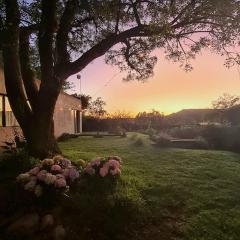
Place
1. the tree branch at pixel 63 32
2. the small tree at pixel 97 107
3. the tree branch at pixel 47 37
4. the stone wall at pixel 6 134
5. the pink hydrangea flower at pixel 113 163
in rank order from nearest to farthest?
the pink hydrangea flower at pixel 113 163 < the tree branch at pixel 47 37 < the tree branch at pixel 63 32 < the stone wall at pixel 6 134 < the small tree at pixel 97 107

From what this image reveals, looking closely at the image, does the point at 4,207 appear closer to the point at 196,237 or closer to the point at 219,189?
the point at 196,237

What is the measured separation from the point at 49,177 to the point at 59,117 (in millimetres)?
21930

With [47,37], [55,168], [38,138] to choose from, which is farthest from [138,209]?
[47,37]

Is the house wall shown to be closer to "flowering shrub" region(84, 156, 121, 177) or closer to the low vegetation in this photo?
the low vegetation

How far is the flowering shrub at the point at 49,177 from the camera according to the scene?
7383 millimetres

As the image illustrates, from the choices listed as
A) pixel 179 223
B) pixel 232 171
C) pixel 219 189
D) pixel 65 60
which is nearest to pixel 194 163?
pixel 232 171

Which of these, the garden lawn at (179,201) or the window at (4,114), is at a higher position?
the window at (4,114)

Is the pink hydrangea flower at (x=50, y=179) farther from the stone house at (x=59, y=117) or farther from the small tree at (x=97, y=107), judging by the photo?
the small tree at (x=97, y=107)

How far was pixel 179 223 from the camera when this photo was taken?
762cm

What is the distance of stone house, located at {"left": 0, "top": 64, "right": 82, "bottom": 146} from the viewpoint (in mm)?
18375

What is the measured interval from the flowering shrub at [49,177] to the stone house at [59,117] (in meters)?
7.09

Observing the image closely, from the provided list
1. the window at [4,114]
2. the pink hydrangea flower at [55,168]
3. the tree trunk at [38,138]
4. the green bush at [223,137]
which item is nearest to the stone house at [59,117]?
the window at [4,114]

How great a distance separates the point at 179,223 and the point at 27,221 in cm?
265

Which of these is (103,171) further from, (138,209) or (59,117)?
(59,117)
